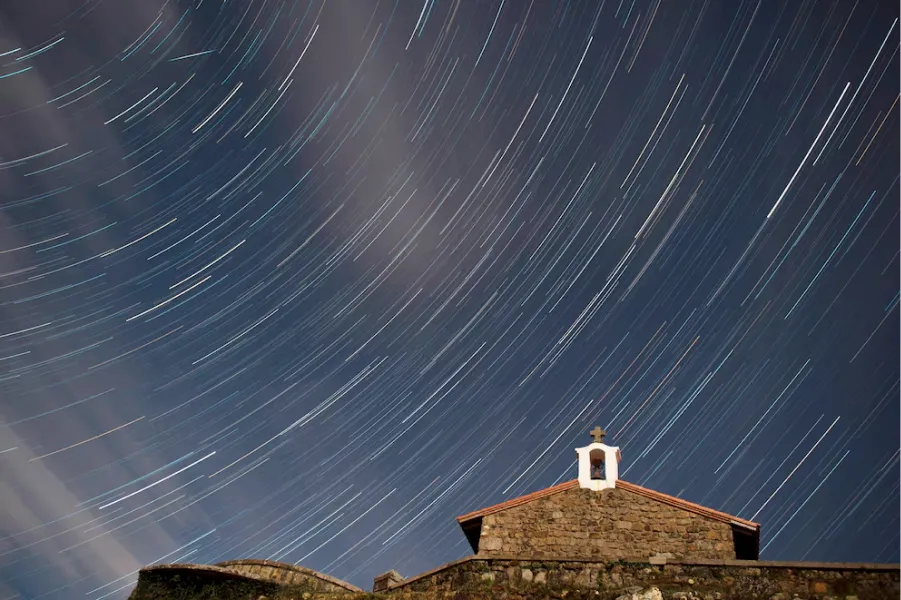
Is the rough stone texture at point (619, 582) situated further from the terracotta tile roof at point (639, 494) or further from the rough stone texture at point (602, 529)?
the terracotta tile roof at point (639, 494)

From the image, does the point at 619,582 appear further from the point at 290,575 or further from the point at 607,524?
the point at 290,575

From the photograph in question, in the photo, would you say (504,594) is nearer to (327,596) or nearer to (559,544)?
(327,596)

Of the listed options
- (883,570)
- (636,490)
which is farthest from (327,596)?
(883,570)

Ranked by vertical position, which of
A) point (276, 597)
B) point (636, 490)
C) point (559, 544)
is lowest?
point (276, 597)

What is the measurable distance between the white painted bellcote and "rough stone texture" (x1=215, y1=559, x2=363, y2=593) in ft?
21.3

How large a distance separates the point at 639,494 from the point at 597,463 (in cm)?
165

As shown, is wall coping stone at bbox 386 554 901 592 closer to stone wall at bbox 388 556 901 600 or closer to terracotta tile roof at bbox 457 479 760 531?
stone wall at bbox 388 556 901 600

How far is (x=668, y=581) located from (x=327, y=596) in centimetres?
579

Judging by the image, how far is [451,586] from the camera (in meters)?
10.4

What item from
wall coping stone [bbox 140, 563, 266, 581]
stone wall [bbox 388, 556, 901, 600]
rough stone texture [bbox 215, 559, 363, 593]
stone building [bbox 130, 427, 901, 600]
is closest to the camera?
stone wall [bbox 388, 556, 901, 600]

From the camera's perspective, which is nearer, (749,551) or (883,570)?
(883,570)

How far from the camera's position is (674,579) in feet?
30.9

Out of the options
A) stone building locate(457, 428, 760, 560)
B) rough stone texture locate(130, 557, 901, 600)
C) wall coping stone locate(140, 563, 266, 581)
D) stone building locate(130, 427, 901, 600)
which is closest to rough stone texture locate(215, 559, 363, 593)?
Result: stone building locate(130, 427, 901, 600)

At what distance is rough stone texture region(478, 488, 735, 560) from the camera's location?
13.1m
